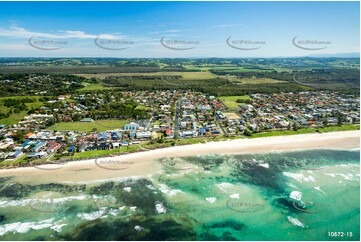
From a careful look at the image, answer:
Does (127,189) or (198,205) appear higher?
(127,189)

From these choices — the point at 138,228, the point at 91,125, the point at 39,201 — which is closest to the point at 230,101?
the point at 91,125

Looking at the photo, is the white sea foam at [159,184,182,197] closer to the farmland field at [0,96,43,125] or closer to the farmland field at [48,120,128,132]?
the farmland field at [48,120,128,132]

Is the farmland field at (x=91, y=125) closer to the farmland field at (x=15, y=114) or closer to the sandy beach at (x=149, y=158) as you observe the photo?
the farmland field at (x=15, y=114)

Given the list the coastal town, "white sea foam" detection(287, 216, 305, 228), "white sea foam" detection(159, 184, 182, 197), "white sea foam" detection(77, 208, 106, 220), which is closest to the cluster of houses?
the coastal town

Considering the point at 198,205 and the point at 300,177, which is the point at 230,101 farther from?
the point at 198,205

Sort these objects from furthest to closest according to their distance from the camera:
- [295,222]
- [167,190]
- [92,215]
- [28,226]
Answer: [167,190] → [92,215] → [295,222] → [28,226]

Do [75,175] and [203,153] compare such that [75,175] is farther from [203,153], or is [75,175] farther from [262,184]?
[262,184]

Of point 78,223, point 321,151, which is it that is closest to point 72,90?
point 78,223
